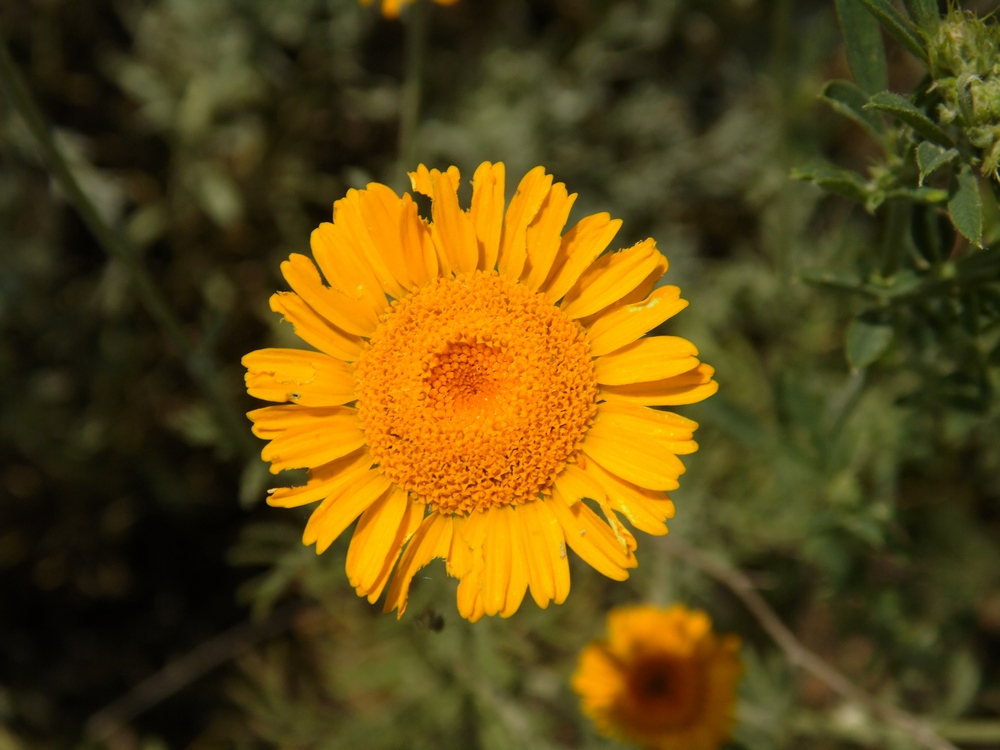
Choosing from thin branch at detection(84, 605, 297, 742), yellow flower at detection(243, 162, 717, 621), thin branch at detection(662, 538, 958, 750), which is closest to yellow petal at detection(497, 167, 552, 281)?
yellow flower at detection(243, 162, 717, 621)

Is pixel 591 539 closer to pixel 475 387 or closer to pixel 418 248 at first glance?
pixel 475 387

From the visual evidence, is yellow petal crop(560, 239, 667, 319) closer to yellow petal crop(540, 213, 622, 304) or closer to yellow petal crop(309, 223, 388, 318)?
yellow petal crop(540, 213, 622, 304)

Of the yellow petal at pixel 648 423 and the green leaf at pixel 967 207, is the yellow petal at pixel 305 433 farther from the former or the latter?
the green leaf at pixel 967 207

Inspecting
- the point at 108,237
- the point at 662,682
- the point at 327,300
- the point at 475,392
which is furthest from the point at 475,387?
the point at 662,682

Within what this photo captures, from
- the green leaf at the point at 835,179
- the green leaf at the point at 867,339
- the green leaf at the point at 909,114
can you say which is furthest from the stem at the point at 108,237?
the green leaf at the point at 909,114

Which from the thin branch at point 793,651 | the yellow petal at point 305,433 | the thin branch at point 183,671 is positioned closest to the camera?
the yellow petal at point 305,433

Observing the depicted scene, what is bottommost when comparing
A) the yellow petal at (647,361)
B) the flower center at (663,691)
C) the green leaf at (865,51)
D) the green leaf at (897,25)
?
the flower center at (663,691)
